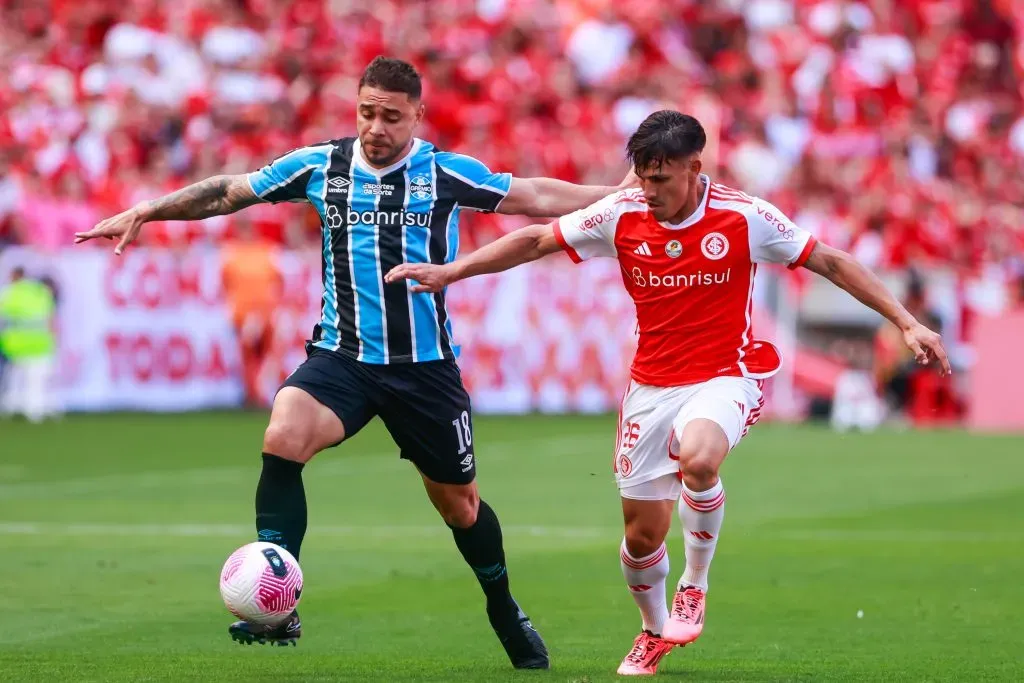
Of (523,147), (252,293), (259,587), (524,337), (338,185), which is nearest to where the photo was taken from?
(259,587)

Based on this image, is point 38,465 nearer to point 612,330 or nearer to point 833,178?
point 612,330

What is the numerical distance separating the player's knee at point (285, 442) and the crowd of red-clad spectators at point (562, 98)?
17.3 metres

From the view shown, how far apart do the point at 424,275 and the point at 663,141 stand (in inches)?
43.0

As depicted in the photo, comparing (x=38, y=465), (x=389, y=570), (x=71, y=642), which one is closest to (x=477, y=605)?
(x=389, y=570)

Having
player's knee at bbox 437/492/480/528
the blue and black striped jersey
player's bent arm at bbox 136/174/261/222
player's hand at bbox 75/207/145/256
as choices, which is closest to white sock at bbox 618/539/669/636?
player's knee at bbox 437/492/480/528

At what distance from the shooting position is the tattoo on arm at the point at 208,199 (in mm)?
7656

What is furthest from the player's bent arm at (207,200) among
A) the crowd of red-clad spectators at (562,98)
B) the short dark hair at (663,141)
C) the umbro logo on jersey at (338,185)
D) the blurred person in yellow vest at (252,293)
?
the crowd of red-clad spectators at (562,98)

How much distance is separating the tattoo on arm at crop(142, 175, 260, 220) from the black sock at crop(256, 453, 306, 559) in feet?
3.87

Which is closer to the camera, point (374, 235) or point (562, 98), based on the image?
point (374, 235)

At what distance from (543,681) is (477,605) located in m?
2.43

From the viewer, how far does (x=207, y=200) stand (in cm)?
770

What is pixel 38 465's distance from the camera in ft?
56.1

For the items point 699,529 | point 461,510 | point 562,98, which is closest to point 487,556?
point 461,510

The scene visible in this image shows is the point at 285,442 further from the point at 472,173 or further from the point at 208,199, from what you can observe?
the point at 472,173
